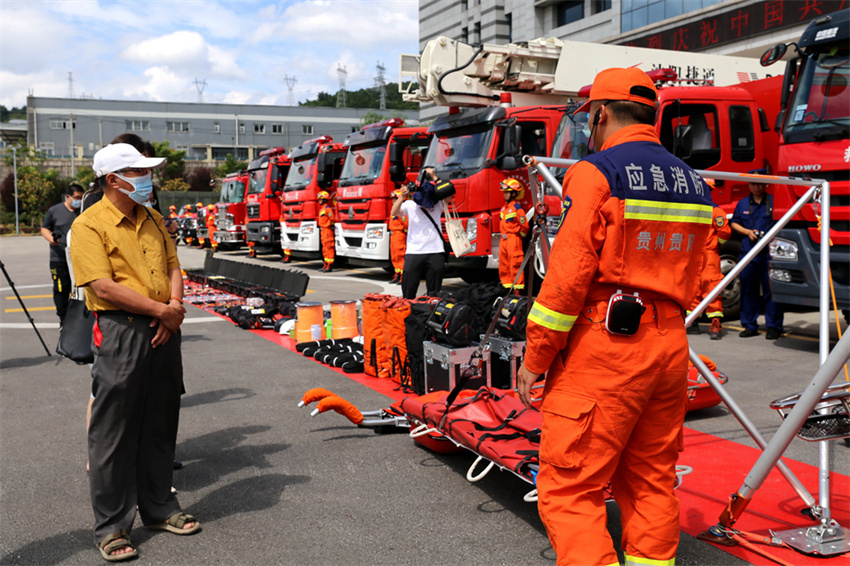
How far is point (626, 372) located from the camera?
254cm

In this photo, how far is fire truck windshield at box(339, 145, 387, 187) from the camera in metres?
16.8

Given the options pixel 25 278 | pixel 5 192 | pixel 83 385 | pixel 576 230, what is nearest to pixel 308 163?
pixel 25 278

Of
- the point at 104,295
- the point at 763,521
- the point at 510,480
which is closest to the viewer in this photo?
the point at 104,295

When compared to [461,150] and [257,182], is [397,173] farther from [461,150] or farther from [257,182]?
[257,182]

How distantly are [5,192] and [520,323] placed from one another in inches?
2513

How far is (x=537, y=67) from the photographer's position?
13492 millimetres

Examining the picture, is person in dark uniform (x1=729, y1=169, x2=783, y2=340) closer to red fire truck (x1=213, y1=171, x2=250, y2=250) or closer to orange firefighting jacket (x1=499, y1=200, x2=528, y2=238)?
orange firefighting jacket (x1=499, y1=200, x2=528, y2=238)

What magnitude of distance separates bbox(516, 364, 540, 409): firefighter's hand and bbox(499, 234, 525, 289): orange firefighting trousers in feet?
29.5

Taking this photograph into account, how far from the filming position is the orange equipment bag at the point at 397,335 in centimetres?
667

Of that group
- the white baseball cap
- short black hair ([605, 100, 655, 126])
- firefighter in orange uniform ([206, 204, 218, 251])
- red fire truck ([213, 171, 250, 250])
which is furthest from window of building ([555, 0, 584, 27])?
short black hair ([605, 100, 655, 126])

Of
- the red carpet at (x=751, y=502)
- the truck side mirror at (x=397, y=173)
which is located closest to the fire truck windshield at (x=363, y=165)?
the truck side mirror at (x=397, y=173)

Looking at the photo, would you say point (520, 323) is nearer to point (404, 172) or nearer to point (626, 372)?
point (626, 372)

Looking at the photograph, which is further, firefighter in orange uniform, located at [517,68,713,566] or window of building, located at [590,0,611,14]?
window of building, located at [590,0,611,14]

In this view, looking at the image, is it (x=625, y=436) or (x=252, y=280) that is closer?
(x=625, y=436)
